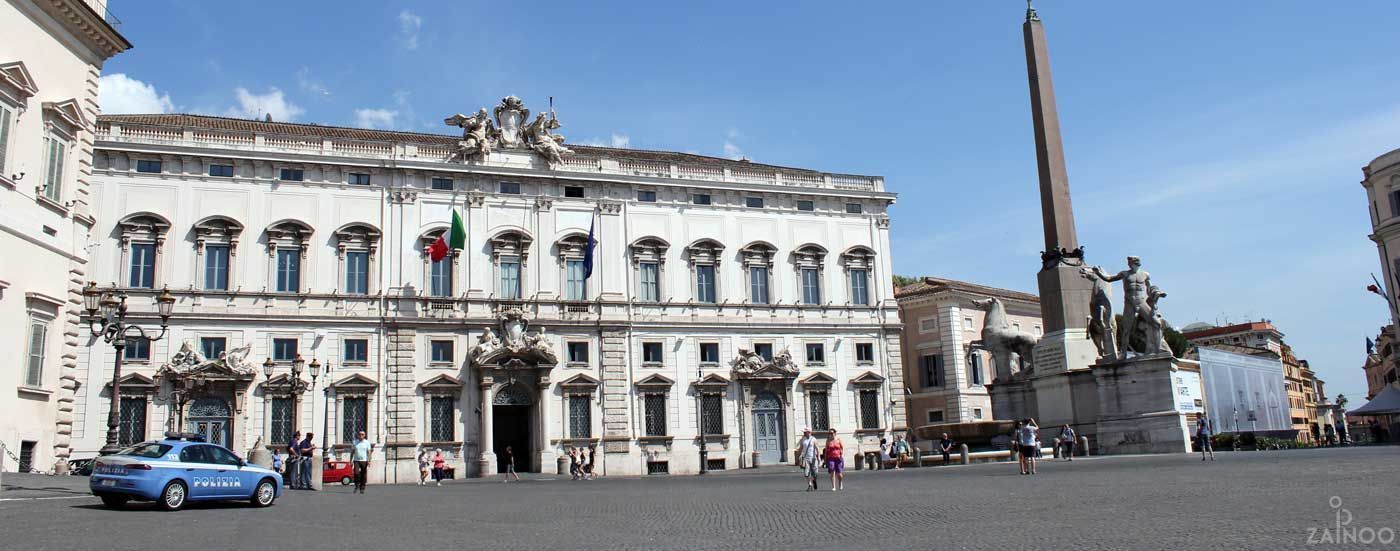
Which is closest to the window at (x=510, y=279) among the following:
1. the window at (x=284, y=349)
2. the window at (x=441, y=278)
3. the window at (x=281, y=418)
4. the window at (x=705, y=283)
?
the window at (x=441, y=278)

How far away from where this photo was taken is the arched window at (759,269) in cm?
4222

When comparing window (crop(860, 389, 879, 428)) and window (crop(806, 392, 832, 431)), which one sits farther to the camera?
Result: window (crop(860, 389, 879, 428))

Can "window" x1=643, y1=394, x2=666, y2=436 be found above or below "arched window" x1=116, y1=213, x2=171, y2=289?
below

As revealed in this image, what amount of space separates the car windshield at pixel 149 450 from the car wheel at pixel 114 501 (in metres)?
0.60

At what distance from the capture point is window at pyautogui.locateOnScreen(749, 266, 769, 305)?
42.2 meters

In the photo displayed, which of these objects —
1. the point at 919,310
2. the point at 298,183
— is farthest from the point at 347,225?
the point at 919,310

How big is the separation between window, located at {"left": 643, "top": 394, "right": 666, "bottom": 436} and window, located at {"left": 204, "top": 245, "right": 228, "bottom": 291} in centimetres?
1532

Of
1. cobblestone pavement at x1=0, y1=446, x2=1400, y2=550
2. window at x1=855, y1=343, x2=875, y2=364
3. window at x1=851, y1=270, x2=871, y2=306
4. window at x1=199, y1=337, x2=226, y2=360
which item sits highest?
window at x1=851, y1=270, x2=871, y2=306

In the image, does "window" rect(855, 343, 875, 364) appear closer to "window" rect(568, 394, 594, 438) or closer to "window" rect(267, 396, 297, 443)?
"window" rect(568, 394, 594, 438)

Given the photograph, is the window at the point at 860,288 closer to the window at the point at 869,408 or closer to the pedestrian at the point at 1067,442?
the window at the point at 869,408

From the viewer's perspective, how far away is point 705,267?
41750 mm

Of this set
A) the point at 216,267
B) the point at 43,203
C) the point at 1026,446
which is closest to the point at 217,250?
the point at 216,267

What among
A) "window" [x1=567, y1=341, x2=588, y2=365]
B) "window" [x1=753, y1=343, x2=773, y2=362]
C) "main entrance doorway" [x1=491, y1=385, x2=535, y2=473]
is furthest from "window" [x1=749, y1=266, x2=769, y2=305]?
"main entrance doorway" [x1=491, y1=385, x2=535, y2=473]

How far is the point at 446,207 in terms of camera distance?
3884 centimetres
